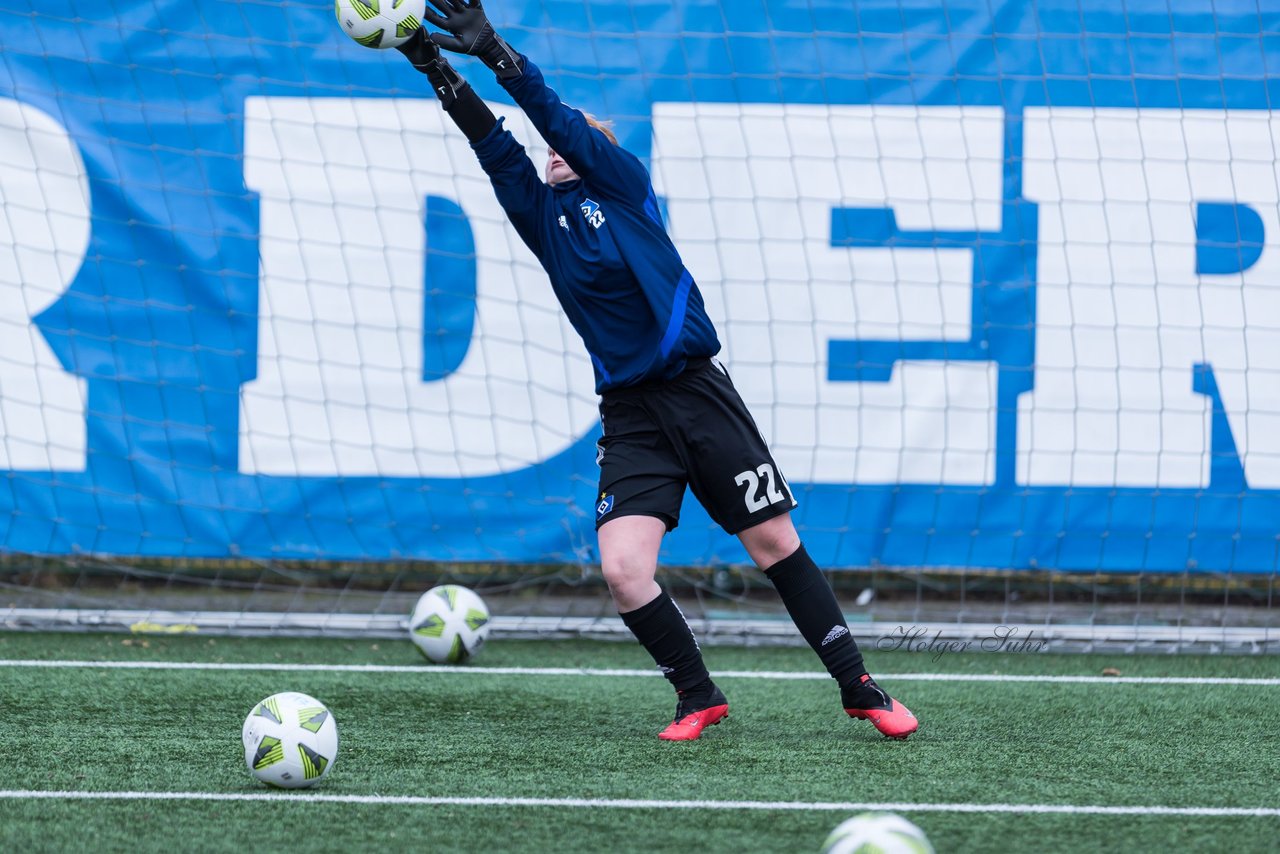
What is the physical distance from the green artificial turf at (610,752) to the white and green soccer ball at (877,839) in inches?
15.2

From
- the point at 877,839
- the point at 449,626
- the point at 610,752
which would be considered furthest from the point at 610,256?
the point at 877,839

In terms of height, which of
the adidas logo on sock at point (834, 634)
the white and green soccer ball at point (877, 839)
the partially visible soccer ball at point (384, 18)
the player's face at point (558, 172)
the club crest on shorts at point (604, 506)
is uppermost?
the partially visible soccer ball at point (384, 18)

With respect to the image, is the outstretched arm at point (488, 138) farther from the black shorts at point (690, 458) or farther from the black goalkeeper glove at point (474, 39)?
the black shorts at point (690, 458)

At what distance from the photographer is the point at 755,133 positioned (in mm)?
6969

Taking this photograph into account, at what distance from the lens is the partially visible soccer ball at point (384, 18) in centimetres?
435

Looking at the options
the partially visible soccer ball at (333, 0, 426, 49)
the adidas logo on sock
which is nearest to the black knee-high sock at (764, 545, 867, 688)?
the adidas logo on sock

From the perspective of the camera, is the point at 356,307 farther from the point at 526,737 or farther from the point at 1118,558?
the point at 1118,558

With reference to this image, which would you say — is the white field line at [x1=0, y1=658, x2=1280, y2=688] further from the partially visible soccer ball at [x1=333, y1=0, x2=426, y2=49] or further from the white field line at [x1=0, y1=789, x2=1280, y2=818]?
the partially visible soccer ball at [x1=333, y1=0, x2=426, y2=49]

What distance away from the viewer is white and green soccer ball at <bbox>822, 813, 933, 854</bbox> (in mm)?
2807

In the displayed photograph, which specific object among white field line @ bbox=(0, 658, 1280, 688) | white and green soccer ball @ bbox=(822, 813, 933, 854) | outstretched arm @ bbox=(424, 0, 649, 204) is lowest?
A: white field line @ bbox=(0, 658, 1280, 688)

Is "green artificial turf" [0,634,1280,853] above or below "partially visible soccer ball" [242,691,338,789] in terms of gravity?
below

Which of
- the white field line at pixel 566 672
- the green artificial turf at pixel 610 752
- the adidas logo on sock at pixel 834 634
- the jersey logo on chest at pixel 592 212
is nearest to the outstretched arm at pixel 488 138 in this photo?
the jersey logo on chest at pixel 592 212

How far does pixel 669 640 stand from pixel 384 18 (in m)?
1.99

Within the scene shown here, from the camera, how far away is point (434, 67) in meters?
4.34
